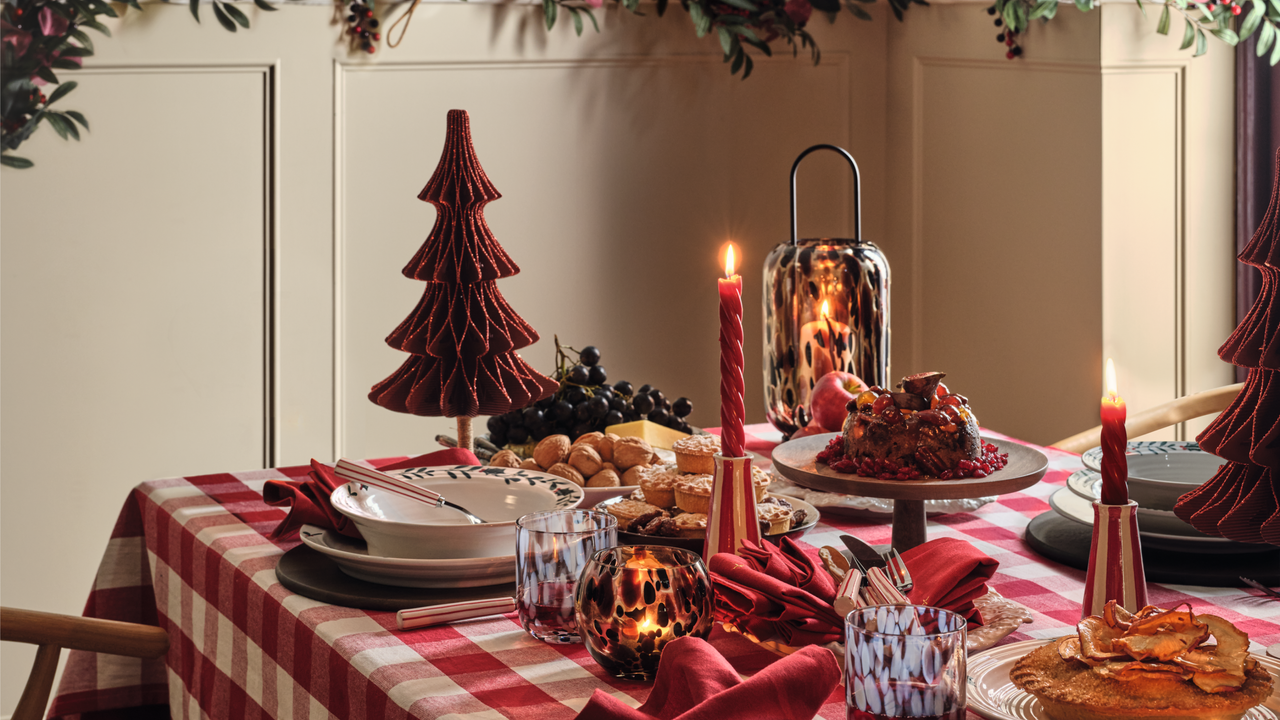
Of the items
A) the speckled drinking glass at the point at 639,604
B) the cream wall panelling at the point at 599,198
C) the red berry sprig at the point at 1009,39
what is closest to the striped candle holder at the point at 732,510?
the speckled drinking glass at the point at 639,604

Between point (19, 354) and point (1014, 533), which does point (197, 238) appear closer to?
point (19, 354)

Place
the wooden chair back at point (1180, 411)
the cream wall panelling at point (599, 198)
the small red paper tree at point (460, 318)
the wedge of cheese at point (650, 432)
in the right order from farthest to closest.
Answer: the cream wall panelling at point (599, 198) → the wooden chair back at point (1180, 411) → the wedge of cheese at point (650, 432) → the small red paper tree at point (460, 318)

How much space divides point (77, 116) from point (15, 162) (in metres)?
0.16

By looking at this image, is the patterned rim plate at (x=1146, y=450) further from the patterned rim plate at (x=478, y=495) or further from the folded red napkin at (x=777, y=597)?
the patterned rim plate at (x=478, y=495)

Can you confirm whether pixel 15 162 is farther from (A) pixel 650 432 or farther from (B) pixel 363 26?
(A) pixel 650 432

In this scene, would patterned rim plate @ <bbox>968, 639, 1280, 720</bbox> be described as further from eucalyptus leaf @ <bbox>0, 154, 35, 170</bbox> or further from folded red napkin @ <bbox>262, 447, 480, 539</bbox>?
eucalyptus leaf @ <bbox>0, 154, 35, 170</bbox>

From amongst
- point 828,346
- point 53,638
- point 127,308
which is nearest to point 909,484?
point 828,346

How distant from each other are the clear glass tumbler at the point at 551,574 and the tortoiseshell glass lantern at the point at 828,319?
2.73ft

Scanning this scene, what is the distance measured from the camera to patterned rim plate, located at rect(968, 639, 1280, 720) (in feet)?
2.49

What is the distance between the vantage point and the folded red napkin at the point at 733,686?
0.73 m

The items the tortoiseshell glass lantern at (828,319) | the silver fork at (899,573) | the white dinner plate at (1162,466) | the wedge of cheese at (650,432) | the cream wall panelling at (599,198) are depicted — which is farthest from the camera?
the cream wall panelling at (599,198)

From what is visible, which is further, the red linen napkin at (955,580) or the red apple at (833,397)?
the red apple at (833,397)

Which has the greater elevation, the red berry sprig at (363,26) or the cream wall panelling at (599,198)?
the red berry sprig at (363,26)

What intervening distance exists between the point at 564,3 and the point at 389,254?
734mm
